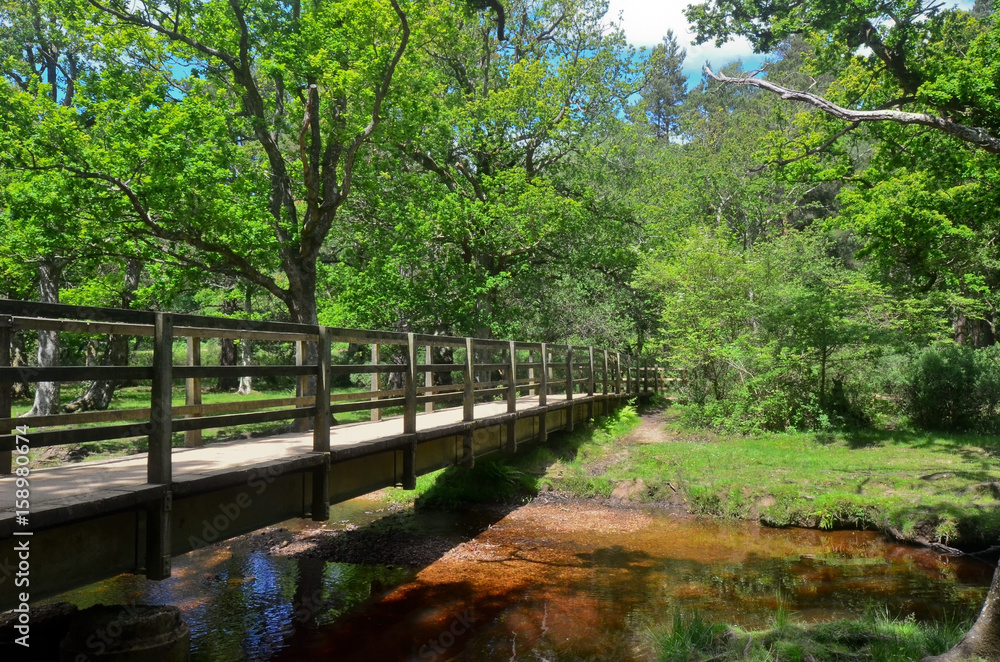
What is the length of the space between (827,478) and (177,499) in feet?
38.9

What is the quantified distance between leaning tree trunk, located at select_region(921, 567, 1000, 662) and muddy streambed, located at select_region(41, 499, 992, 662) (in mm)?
2229

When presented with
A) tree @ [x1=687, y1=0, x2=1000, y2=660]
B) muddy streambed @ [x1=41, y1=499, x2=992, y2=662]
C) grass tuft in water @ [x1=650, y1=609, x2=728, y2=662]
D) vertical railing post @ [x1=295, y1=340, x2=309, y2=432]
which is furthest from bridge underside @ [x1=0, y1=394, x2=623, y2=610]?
tree @ [x1=687, y1=0, x2=1000, y2=660]

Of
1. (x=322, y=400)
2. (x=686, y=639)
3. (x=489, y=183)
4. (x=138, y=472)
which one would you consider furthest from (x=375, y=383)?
(x=489, y=183)

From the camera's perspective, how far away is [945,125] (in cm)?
671

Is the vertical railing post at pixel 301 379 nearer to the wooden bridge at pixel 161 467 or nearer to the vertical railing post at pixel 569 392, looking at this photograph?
the wooden bridge at pixel 161 467

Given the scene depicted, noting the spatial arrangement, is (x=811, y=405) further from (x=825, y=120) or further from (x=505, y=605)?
(x=505, y=605)

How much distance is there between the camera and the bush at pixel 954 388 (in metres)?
17.2

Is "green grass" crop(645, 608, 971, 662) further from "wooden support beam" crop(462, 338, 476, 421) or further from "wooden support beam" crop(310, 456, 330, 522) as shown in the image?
"wooden support beam" crop(462, 338, 476, 421)

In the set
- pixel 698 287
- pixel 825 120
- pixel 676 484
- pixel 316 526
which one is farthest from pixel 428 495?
pixel 825 120

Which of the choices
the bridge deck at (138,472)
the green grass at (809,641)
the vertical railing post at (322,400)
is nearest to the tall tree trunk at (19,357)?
the bridge deck at (138,472)

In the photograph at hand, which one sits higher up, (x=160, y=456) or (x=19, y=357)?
(x=19, y=357)

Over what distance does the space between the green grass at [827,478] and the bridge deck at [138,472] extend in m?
7.18

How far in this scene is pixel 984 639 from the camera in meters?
5.01

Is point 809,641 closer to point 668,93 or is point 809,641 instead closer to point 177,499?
point 177,499
